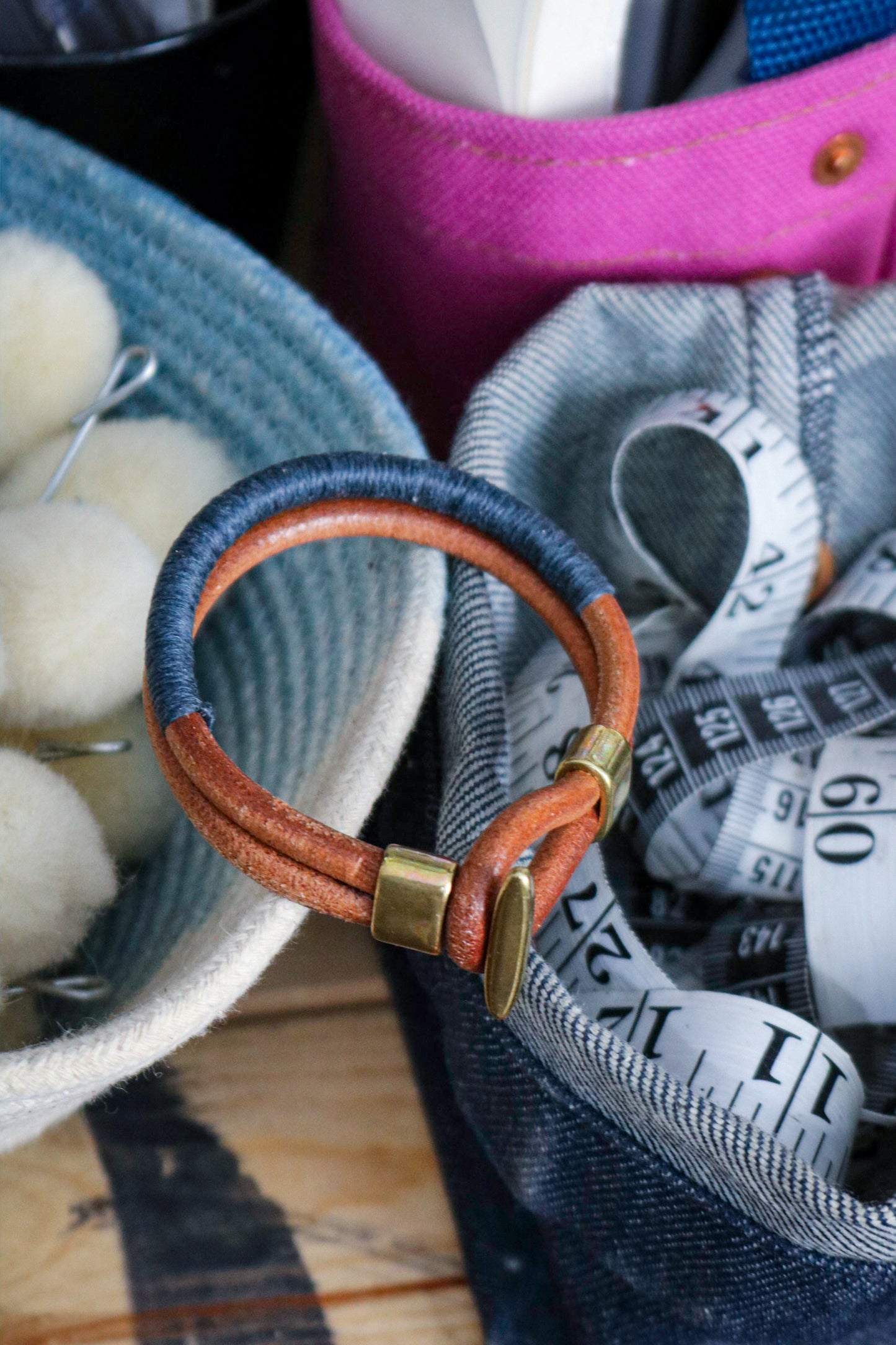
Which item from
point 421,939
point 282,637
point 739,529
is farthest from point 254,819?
point 739,529

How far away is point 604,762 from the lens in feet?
0.94

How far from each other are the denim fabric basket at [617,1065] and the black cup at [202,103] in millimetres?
207

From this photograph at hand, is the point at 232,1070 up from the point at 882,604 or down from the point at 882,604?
down

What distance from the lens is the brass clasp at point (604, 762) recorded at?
285mm

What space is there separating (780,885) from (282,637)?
0.20 meters

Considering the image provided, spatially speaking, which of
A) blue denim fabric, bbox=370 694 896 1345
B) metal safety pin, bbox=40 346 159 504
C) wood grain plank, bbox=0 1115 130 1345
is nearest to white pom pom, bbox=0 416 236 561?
metal safety pin, bbox=40 346 159 504

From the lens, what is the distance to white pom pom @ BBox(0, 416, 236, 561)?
40 centimetres

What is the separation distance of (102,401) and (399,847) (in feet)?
0.79

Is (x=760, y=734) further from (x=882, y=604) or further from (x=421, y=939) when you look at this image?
(x=421, y=939)

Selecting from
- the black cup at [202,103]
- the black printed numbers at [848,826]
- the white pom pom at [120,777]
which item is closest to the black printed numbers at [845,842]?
the black printed numbers at [848,826]

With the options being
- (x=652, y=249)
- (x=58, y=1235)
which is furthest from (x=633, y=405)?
(x=58, y=1235)

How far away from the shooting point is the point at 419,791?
0.39 meters

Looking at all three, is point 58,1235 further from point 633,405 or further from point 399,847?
point 633,405

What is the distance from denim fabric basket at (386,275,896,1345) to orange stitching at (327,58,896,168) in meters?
0.05
